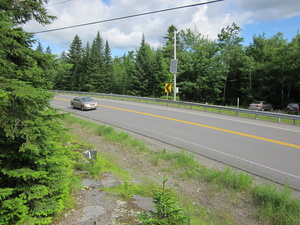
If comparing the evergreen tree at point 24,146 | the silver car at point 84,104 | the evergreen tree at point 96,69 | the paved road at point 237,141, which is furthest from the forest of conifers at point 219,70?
the evergreen tree at point 24,146

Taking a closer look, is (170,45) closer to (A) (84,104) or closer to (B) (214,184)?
(A) (84,104)

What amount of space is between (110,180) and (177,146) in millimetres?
4432

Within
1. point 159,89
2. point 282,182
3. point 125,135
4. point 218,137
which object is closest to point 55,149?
point 282,182

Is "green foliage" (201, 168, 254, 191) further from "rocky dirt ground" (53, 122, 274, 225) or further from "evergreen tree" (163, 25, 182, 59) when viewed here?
"evergreen tree" (163, 25, 182, 59)

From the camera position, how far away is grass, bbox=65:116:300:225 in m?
4.57

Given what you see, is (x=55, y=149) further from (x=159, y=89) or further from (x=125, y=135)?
(x=159, y=89)

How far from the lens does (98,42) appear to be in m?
54.7

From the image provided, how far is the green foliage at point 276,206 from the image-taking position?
174 inches

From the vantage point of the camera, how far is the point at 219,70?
1625 inches

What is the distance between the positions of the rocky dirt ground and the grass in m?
0.15

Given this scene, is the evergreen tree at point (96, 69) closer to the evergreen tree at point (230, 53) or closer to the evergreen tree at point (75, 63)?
the evergreen tree at point (75, 63)

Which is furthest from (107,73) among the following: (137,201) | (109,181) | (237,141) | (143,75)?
(137,201)

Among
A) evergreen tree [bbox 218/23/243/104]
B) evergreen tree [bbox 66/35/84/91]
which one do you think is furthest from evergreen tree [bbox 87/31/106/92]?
evergreen tree [bbox 218/23/243/104]

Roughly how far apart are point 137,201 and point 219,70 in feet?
134
